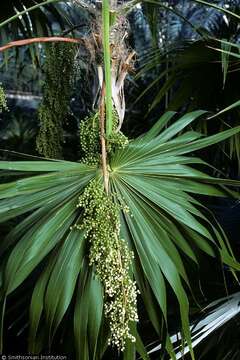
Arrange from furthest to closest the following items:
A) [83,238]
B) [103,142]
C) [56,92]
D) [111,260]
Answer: [56,92], [103,142], [83,238], [111,260]

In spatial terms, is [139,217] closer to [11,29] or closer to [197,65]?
[197,65]

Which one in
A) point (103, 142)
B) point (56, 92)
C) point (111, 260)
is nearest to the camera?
point (111, 260)

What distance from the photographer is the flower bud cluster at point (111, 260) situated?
2.83 feet

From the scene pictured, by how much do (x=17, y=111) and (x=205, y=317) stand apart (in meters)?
4.50

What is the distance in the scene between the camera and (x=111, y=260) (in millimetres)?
861

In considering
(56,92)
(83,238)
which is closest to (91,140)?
(83,238)

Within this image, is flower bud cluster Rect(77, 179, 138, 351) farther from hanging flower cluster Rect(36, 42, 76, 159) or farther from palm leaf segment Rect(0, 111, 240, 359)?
hanging flower cluster Rect(36, 42, 76, 159)

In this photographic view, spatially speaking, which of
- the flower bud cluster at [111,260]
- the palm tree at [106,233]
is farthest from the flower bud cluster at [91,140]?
the flower bud cluster at [111,260]

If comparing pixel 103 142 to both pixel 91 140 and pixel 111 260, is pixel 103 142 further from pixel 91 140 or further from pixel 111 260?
pixel 111 260

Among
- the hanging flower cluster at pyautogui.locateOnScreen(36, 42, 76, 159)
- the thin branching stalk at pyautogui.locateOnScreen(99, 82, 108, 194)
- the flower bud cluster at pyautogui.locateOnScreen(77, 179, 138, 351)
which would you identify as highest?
the hanging flower cluster at pyautogui.locateOnScreen(36, 42, 76, 159)

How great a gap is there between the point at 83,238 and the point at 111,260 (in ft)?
0.42

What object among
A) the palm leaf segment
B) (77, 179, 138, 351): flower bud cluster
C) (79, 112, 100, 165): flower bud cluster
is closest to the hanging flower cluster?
(79, 112, 100, 165): flower bud cluster

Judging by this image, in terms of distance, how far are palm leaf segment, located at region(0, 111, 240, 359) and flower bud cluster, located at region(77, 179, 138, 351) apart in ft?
0.21

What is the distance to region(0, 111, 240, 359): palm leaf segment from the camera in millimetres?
942
